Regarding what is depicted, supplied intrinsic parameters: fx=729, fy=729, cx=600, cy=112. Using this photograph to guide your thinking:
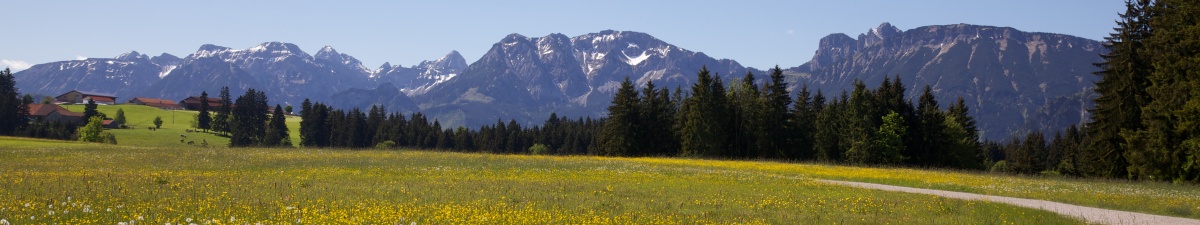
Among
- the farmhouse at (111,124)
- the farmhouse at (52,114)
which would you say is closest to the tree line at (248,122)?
the farmhouse at (111,124)

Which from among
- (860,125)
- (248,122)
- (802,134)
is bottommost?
(802,134)

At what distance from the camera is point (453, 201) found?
20.0m

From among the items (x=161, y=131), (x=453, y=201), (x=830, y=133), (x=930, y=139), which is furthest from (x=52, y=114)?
(x=453, y=201)

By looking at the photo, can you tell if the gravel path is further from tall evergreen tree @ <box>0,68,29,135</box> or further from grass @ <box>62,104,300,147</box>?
tall evergreen tree @ <box>0,68,29,135</box>

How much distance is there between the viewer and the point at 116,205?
56.2ft

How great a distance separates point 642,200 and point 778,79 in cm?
6025

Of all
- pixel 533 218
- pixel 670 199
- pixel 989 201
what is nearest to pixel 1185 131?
pixel 989 201

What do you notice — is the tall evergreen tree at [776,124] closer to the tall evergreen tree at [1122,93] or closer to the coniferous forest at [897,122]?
the coniferous forest at [897,122]

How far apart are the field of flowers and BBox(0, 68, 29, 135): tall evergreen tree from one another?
4487 inches

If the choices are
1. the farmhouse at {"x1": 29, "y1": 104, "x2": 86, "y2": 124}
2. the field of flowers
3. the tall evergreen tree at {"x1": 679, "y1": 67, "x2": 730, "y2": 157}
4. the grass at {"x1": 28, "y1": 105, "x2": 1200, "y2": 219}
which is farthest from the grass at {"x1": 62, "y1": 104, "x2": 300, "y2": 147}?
the grass at {"x1": 28, "y1": 105, "x2": 1200, "y2": 219}

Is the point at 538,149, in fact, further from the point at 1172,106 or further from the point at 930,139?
the point at 1172,106

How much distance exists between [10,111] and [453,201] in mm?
140162

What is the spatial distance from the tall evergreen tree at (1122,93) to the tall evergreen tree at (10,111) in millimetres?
146359

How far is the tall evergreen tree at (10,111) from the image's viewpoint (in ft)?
396
